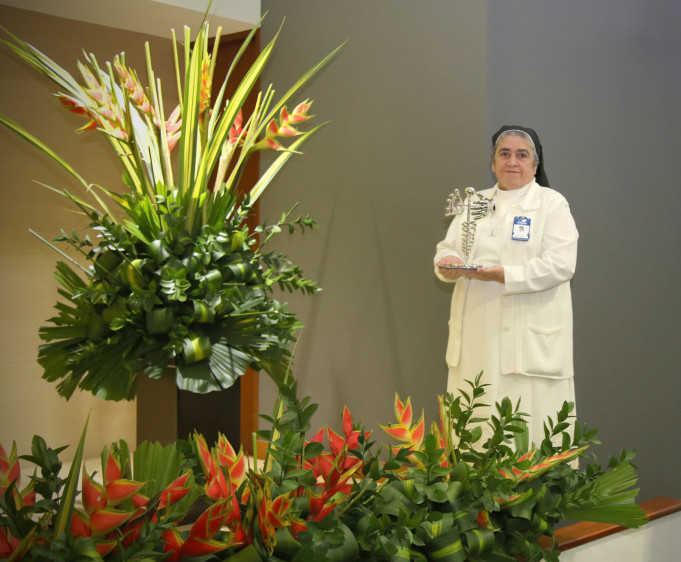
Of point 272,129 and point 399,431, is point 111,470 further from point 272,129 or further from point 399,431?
point 272,129

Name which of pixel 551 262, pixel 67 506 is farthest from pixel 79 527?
pixel 551 262

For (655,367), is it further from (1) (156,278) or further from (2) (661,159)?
(1) (156,278)

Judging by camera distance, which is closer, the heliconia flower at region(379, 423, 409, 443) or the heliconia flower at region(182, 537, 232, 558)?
the heliconia flower at region(182, 537, 232, 558)

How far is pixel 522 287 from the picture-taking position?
293 centimetres

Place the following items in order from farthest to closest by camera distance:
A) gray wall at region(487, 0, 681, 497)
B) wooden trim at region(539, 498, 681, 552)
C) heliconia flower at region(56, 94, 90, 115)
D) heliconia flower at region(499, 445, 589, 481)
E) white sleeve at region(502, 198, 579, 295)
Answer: gray wall at region(487, 0, 681, 497) → white sleeve at region(502, 198, 579, 295) → heliconia flower at region(56, 94, 90, 115) → wooden trim at region(539, 498, 681, 552) → heliconia flower at region(499, 445, 589, 481)

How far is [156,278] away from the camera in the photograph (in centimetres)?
217

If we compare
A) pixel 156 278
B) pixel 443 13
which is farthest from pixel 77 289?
pixel 443 13

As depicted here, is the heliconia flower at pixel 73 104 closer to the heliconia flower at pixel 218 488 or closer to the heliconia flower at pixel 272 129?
the heliconia flower at pixel 272 129

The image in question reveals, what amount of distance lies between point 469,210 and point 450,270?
238 mm

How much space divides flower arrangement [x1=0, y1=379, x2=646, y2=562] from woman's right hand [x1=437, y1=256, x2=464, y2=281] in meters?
1.97

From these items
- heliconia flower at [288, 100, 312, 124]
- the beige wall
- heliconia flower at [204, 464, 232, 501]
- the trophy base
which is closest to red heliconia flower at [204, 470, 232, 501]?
heliconia flower at [204, 464, 232, 501]

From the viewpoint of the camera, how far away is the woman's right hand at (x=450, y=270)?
3.01 meters

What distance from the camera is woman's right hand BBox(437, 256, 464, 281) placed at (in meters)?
3.01

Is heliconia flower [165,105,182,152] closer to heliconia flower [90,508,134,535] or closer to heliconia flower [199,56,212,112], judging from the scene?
heliconia flower [199,56,212,112]
